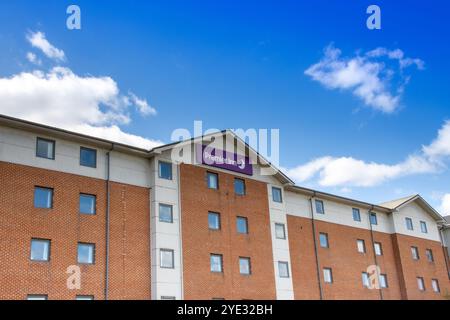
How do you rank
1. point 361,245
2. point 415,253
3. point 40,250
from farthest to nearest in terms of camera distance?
point 415,253
point 361,245
point 40,250


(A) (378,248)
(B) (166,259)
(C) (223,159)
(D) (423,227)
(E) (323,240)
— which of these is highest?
(C) (223,159)

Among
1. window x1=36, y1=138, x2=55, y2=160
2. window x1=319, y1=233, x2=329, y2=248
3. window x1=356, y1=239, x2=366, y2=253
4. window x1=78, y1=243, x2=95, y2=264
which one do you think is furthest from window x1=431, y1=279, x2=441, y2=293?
window x1=36, y1=138, x2=55, y2=160

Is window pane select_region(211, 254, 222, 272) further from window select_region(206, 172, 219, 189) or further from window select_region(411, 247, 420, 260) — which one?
window select_region(411, 247, 420, 260)

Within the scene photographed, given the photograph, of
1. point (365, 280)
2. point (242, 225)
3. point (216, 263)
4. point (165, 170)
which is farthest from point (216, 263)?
point (365, 280)

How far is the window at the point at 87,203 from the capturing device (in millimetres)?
24638

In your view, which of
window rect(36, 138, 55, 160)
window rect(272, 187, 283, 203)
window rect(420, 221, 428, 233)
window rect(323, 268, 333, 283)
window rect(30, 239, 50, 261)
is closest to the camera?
window rect(30, 239, 50, 261)

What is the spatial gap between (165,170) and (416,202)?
1073 inches

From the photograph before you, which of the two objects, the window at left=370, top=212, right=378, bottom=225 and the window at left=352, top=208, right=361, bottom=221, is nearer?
the window at left=352, top=208, right=361, bottom=221

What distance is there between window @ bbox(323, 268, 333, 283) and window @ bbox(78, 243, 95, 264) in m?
17.5

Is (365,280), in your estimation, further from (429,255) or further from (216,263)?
(216,263)

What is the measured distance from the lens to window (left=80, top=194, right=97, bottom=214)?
970 inches

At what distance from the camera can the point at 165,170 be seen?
92.2ft

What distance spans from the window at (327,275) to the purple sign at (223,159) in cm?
921

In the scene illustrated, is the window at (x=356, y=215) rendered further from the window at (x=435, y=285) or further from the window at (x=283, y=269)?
the window at (x=283, y=269)
